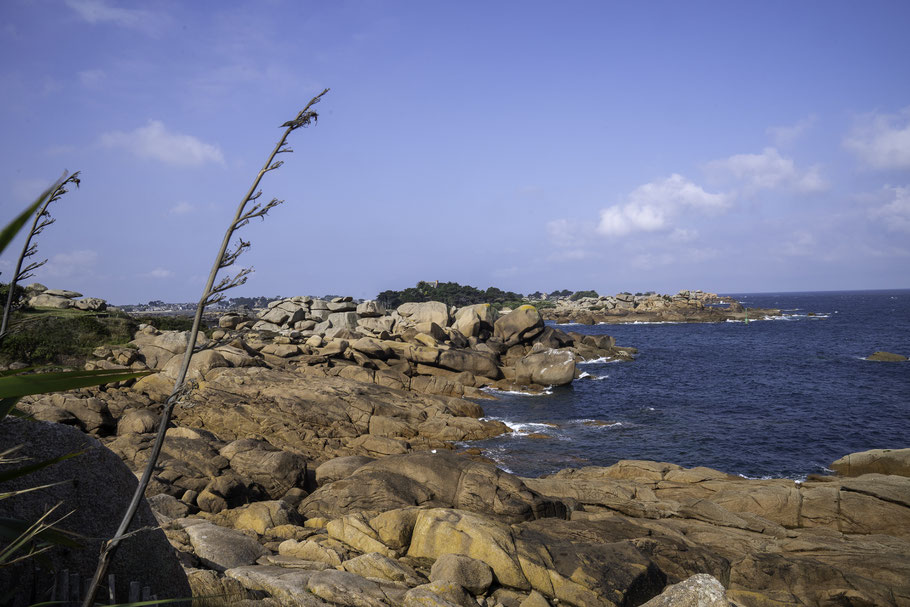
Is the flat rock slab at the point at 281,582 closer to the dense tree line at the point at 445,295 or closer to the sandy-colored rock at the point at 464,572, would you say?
the sandy-colored rock at the point at 464,572

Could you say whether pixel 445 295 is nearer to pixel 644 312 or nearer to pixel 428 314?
pixel 644 312

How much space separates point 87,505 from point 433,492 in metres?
11.1

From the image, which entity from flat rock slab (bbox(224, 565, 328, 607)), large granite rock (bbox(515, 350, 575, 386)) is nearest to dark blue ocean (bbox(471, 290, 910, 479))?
large granite rock (bbox(515, 350, 575, 386))

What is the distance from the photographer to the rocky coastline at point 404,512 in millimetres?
8352

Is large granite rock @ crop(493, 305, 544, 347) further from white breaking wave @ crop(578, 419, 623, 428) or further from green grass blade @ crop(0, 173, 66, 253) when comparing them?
green grass blade @ crop(0, 173, 66, 253)

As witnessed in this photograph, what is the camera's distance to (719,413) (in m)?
33.3

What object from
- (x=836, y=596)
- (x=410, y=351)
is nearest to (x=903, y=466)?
(x=836, y=596)

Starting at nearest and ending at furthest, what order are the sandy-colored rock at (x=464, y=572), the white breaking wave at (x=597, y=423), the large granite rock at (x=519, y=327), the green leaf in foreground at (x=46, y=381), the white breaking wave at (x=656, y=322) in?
the green leaf in foreground at (x=46, y=381) → the sandy-colored rock at (x=464, y=572) → the white breaking wave at (x=597, y=423) → the large granite rock at (x=519, y=327) → the white breaking wave at (x=656, y=322)

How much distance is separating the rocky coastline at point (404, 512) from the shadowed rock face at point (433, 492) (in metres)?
0.06

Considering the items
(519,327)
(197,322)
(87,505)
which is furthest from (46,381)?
(519,327)

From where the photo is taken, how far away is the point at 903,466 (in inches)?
780

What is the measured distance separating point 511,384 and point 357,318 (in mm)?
17326

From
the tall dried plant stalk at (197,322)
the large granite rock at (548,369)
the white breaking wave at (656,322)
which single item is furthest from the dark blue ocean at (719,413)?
the white breaking wave at (656,322)

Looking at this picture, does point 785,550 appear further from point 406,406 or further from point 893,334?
point 893,334
